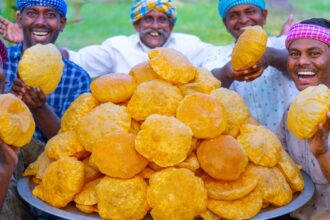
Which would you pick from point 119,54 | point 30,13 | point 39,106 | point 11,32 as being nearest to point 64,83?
point 30,13

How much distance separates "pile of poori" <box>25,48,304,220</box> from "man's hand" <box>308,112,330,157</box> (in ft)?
0.60

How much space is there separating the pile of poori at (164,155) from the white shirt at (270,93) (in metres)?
1.04

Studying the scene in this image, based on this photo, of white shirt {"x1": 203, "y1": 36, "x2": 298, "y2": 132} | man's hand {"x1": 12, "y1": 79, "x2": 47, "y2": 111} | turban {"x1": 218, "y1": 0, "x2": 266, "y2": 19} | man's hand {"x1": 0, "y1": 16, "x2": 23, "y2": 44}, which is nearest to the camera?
man's hand {"x1": 12, "y1": 79, "x2": 47, "y2": 111}

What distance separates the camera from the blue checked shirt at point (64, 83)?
125 inches

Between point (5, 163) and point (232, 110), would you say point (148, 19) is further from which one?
point (5, 163)

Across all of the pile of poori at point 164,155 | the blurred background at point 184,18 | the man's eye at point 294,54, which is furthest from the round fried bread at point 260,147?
the blurred background at point 184,18

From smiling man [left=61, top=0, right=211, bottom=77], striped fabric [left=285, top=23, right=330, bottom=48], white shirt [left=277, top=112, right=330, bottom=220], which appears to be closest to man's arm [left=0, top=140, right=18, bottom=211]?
white shirt [left=277, top=112, right=330, bottom=220]

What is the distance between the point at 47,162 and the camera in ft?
7.10

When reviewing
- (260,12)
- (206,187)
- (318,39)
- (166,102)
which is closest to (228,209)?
(206,187)

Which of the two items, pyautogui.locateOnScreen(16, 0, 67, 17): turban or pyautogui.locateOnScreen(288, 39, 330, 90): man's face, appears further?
pyautogui.locateOnScreen(16, 0, 67, 17): turban

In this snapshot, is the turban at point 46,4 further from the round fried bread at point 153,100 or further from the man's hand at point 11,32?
the round fried bread at point 153,100

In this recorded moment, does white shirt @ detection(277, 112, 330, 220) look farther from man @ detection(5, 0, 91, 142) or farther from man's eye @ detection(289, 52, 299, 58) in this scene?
man @ detection(5, 0, 91, 142)

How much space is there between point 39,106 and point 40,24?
2.96 ft

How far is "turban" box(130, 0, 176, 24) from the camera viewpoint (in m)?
3.86
